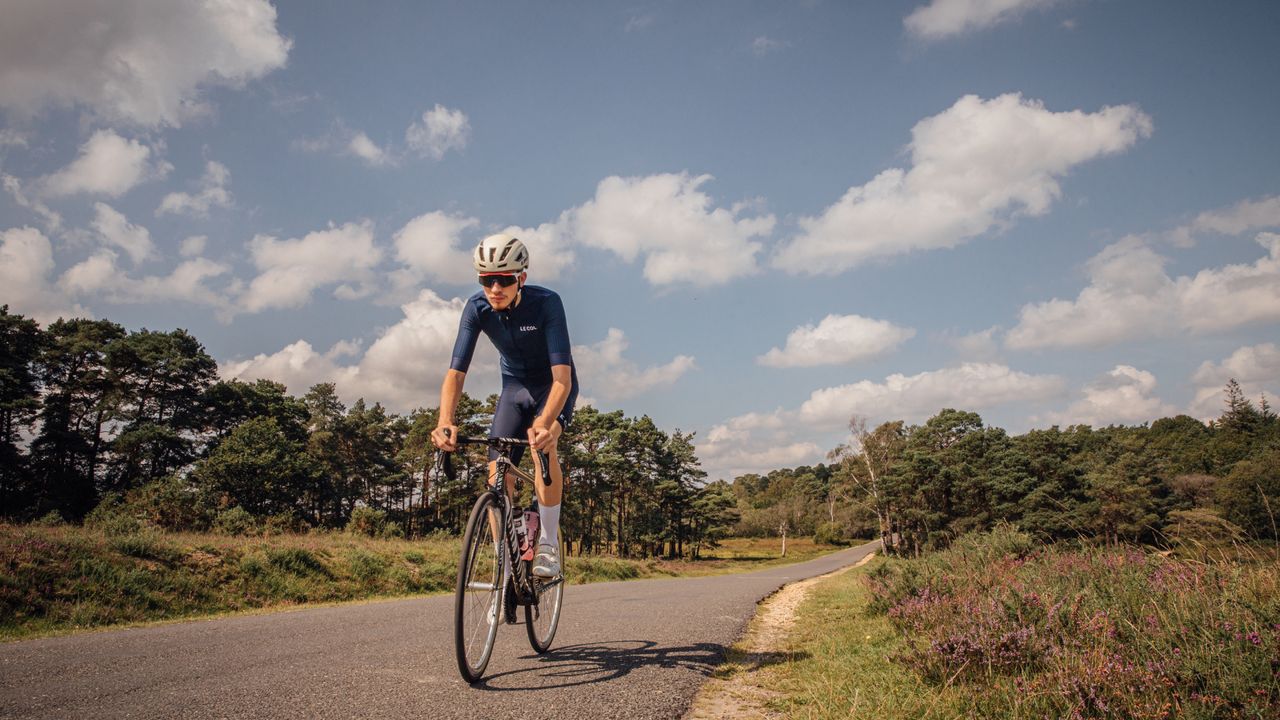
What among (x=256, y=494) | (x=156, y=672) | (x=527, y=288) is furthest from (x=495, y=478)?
(x=256, y=494)

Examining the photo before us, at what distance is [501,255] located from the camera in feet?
14.7

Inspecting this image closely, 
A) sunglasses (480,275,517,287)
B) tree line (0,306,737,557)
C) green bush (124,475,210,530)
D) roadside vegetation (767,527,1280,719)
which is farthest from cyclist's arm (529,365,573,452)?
green bush (124,475,210,530)

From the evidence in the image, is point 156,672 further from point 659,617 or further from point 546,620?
point 659,617

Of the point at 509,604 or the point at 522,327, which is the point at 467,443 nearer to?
the point at 522,327

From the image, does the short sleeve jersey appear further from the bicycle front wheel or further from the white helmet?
the bicycle front wheel

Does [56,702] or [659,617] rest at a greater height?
[56,702]

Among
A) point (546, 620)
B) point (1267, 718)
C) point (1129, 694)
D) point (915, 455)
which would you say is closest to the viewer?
point (1267, 718)

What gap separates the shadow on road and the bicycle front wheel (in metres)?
0.19

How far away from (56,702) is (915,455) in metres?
66.9

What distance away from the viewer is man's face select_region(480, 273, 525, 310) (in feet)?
14.7

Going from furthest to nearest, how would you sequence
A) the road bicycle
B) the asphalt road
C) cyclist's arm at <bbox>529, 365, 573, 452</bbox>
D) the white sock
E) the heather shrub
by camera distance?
1. the white sock
2. cyclist's arm at <bbox>529, 365, 573, 452</bbox>
3. the road bicycle
4. the asphalt road
5. the heather shrub

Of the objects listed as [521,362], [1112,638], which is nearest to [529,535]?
[521,362]

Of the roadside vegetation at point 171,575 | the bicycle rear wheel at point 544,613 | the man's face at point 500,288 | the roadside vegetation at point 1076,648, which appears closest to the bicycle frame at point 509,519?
the bicycle rear wheel at point 544,613

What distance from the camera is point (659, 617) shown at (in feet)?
24.9
